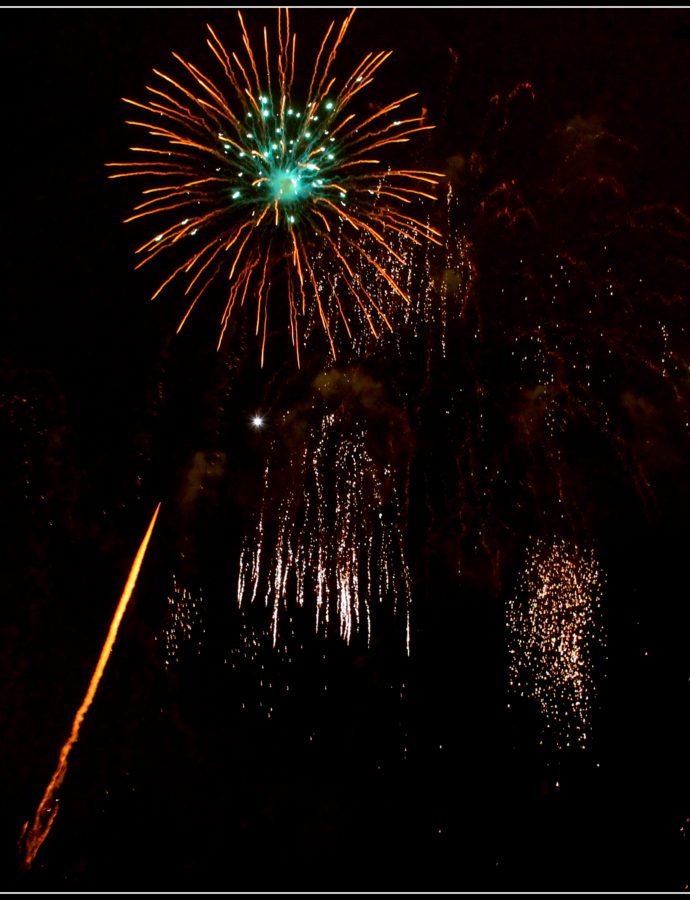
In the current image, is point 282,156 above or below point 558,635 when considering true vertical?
above

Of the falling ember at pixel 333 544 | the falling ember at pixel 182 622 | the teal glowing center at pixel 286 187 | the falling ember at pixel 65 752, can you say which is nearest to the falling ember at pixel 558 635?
the falling ember at pixel 333 544

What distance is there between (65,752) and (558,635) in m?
3.01

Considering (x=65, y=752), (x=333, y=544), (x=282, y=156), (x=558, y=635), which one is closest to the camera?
(x=282, y=156)

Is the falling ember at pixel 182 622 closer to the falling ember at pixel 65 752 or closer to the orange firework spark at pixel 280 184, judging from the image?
the falling ember at pixel 65 752

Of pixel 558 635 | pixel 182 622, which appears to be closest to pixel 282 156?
pixel 182 622

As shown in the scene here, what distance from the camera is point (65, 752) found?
3.01 m

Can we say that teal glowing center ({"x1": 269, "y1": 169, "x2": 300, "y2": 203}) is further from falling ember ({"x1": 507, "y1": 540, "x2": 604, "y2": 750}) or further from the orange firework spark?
falling ember ({"x1": 507, "y1": 540, "x2": 604, "y2": 750})

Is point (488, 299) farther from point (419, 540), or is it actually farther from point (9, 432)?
point (9, 432)

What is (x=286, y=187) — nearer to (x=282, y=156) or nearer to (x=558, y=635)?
(x=282, y=156)

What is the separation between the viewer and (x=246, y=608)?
3430 millimetres

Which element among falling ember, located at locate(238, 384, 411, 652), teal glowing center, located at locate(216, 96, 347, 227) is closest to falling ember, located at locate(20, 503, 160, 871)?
falling ember, located at locate(238, 384, 411, 652)

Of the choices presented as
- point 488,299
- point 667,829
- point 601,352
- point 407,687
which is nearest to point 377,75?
point 488,299

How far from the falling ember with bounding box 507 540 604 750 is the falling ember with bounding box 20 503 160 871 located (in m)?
2.37

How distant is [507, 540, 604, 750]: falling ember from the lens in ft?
11.2
